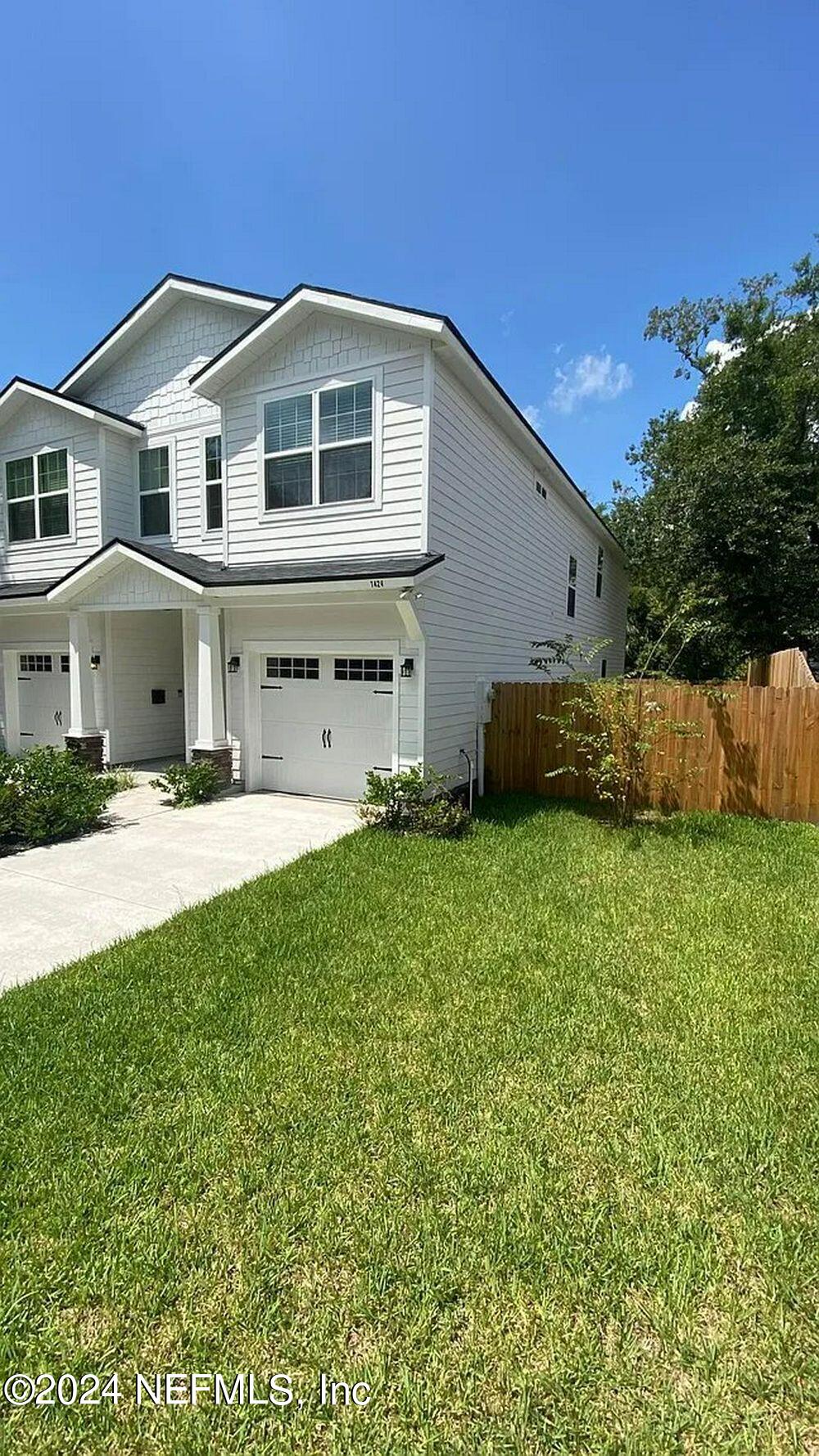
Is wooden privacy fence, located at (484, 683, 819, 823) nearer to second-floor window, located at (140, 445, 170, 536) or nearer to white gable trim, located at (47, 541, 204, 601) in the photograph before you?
white gable trim, located at (47, 541, 204, 601)

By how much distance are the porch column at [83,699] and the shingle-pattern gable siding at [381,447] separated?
3.46m

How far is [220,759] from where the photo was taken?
9852mm

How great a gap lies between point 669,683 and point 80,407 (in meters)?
11.5

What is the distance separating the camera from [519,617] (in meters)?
12.6

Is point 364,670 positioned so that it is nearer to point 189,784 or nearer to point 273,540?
point 273,540

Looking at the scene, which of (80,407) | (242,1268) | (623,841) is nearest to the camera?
(242,1268)

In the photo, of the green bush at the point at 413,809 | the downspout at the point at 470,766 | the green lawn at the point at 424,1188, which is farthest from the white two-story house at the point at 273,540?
the green lawn at the point at 424,1188

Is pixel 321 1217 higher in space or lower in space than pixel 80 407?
lower

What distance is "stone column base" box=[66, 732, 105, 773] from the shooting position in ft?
36.6

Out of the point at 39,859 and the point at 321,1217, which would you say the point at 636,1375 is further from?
the point at 39,859

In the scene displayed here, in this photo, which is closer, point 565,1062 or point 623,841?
point 565,1062

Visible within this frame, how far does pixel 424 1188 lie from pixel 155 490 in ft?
41.0

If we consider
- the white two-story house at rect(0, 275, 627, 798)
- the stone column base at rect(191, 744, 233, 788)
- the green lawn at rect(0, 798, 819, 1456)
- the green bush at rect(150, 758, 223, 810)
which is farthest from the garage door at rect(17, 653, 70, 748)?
the green lawn at rect(0, 798, 819, 1456)

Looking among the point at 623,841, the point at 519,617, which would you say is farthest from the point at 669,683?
the point at 519,617
